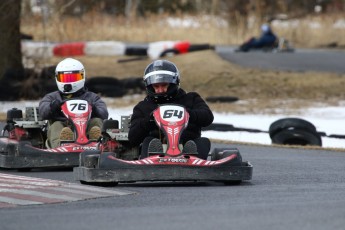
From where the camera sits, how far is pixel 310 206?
28.3ft

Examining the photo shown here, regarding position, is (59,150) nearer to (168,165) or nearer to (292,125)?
(168,165)

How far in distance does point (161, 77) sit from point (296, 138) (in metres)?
6.37

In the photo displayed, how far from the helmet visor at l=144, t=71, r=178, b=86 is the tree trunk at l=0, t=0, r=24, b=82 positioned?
49.3 feet

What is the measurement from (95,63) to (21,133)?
70.3 feet

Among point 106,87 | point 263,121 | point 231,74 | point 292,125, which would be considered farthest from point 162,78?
point 231,74

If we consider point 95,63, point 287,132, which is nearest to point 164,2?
point 95,63

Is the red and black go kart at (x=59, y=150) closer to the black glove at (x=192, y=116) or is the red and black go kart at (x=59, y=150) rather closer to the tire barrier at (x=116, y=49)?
the black glove at (x=192, y=116)

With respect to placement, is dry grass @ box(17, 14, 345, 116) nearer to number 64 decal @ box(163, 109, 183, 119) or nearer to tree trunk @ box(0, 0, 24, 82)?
tree trunk @ box(0, 0, 24, 82)

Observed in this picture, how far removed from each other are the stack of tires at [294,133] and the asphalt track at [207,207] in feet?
16.3

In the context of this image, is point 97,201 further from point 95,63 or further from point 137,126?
point 95,63

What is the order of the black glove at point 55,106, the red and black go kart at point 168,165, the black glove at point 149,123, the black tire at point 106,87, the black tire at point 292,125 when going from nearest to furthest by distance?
the red and black go kart at point 168,165 → the black glove at point 149,123 → the black glove at point 55,106 → the black tire at point 292,125 → the black tire at point 106,87

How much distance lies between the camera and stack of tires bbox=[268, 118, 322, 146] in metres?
17.4

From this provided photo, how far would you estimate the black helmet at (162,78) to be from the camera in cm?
1155

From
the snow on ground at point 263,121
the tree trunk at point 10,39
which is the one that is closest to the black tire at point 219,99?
the snow on ground at point 263,121
